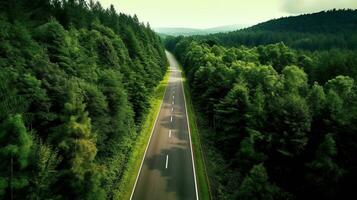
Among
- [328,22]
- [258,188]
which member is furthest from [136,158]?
[328,22]

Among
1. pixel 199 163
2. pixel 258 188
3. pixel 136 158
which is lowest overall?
pixel 199 163

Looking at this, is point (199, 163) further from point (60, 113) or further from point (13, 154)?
point (13, 154)

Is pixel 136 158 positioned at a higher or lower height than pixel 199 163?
higher

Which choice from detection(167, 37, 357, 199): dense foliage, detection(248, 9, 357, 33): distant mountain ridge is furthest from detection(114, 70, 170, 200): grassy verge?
detection(248, 9, 357, 33): distant mountain ridge

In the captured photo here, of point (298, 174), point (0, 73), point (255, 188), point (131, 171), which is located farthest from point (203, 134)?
point (0, 73)

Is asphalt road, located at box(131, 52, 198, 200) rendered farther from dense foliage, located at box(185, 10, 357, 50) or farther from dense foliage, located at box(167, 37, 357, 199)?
dense foliage, located at box(185, 10, 357, 50)

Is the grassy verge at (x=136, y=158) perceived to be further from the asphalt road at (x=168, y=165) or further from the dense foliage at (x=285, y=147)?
the dense foliage at (x=285, y=147)
